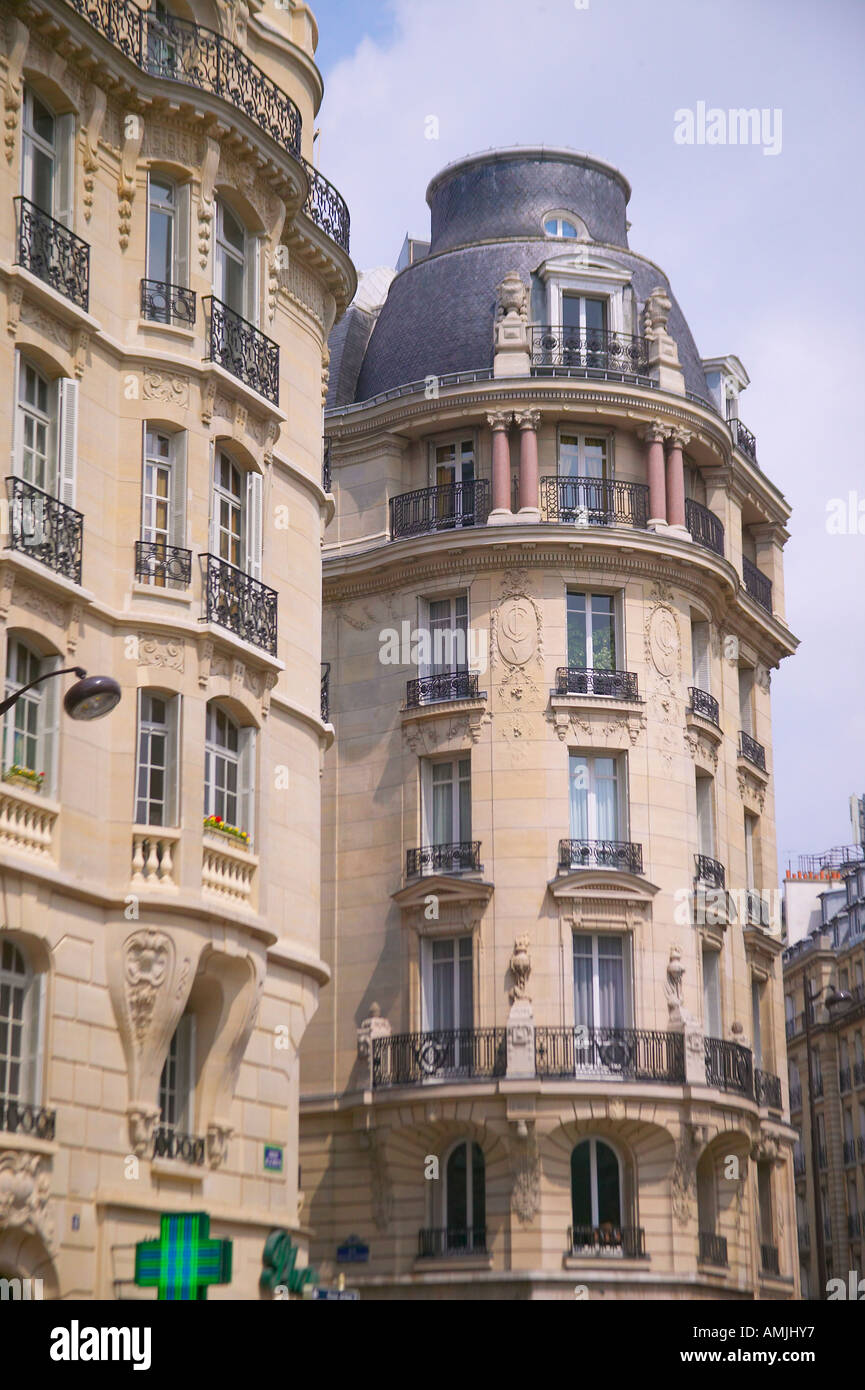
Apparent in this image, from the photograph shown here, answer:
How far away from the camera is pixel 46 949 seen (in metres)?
21.3

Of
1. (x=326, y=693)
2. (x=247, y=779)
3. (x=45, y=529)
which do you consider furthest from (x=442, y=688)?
(x=45, y=529)

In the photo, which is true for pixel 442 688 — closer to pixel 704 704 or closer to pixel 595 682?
pixel 595 682

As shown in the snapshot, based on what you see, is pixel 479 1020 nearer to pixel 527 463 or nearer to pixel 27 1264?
pixel 527 463

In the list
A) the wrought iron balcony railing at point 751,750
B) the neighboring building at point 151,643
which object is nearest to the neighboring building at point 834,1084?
the wrought iron balcony railing at point 751,750

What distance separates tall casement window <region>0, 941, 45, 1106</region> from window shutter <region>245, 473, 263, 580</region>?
6591mm

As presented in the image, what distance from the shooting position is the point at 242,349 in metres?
26.1

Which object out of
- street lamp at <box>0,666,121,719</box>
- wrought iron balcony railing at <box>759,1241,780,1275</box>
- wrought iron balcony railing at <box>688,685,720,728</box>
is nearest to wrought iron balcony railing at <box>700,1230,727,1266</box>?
wrought iron balcony railing at <box>759,1241,780,1275</box>

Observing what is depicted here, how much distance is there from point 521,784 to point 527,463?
612 cm

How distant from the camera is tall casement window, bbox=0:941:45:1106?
68.6 feet

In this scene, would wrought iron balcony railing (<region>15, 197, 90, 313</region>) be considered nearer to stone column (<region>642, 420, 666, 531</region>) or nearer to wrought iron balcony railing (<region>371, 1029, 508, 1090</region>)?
wrought iron balcony railing (<region>371, 1029, 508, 1090</region>)

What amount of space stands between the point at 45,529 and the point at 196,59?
292 inches

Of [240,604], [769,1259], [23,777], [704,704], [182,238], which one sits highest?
[182,238]

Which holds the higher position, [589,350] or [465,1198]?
[589,350]

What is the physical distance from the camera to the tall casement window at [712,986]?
38.0m
